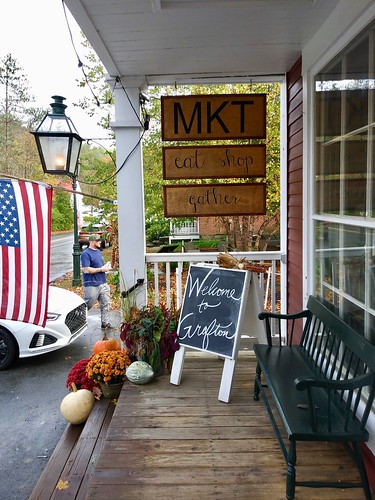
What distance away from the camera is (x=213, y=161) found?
3037mm

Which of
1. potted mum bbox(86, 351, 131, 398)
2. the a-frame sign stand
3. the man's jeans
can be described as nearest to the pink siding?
the a-frame sign stand

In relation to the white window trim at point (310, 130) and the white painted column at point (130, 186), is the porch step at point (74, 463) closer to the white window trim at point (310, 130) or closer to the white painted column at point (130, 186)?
the white painted column at point (130, 186)

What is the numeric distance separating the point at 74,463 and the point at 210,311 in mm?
1137

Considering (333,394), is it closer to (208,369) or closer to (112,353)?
(208,369)

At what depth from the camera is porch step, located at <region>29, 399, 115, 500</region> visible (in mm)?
1810

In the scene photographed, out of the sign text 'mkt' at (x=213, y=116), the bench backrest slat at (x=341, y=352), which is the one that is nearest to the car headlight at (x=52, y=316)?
the sign text 'mkt' at (x=213, y=116)

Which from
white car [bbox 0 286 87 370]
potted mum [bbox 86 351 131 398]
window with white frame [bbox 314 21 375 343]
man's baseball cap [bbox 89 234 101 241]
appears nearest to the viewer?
window with white frame [bbox 314 21 375 343]

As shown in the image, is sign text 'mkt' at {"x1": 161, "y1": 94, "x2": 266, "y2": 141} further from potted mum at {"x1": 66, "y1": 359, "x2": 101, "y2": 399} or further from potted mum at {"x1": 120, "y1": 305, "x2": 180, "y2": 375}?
potted mum at {"x1": 66, "y1": 359, "x2": 101, "y2": 399}

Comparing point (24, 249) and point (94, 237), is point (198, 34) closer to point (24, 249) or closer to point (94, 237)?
point (24, 249)

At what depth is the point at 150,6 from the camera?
2.01 metres

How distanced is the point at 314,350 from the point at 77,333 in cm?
325

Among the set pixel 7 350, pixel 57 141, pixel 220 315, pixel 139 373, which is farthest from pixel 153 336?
pixel 7 350

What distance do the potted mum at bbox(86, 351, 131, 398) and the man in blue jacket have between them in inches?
103

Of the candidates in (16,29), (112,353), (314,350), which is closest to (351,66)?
(314,350)
